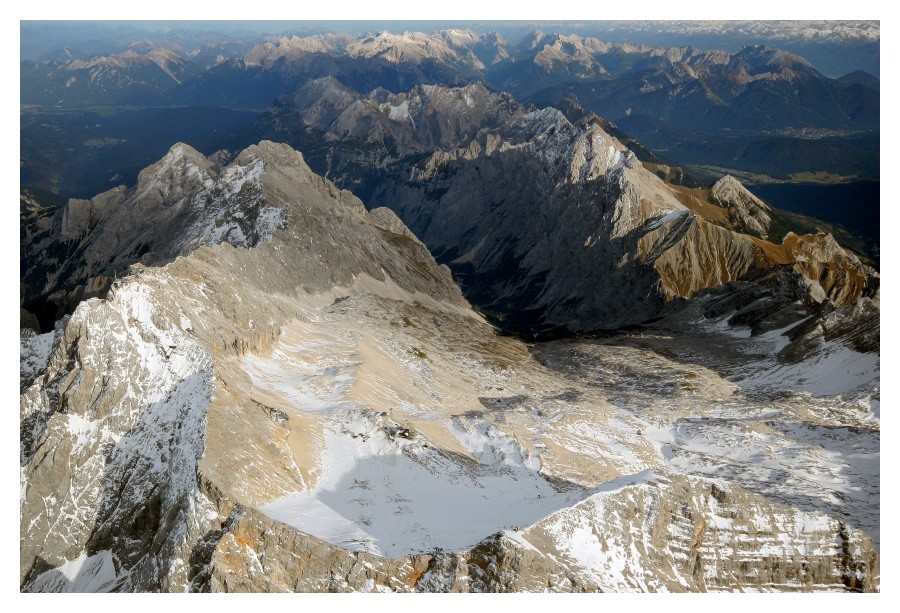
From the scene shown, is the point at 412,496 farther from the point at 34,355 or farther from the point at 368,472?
the point at 34,355

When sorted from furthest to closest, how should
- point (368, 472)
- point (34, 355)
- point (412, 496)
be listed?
point (34, 355) → point (368, 472) → point (412, 496)

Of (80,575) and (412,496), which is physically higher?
(412,496)

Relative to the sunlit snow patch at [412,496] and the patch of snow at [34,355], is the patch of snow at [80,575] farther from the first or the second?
the patch of snow at [34,355]

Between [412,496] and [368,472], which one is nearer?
[412,496]

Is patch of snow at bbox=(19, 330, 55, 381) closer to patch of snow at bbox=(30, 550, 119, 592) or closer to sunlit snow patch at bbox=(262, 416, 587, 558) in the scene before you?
patch of snow at bbox=(30, 550, 119, 592)

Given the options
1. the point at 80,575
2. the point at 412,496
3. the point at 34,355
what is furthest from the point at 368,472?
the point at 34,355

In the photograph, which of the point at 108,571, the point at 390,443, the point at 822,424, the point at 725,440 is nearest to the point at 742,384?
the point at 822,424

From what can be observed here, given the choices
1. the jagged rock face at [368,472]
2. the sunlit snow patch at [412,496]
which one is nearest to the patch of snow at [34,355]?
the jagged rock face at [368,472]

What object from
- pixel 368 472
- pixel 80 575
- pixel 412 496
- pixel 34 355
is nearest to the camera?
pixel 80 575

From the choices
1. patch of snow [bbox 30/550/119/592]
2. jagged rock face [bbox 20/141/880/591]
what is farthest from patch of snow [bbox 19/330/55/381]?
patch of snow [bbox 30/550/119/592]
